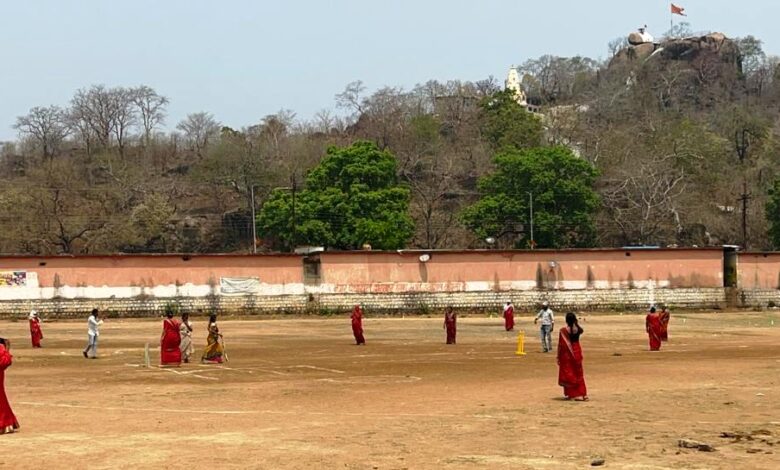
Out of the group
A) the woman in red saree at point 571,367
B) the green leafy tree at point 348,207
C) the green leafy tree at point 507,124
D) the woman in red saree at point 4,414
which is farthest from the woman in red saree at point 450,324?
the green leafy tree at point 507,124

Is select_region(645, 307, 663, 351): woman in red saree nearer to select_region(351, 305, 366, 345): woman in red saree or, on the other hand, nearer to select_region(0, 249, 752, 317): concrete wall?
select_region(351, 305, 366, 345): woman in red saree

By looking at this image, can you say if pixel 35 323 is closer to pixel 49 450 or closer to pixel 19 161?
pixel 49 450

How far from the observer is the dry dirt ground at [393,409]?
12766 millimetres

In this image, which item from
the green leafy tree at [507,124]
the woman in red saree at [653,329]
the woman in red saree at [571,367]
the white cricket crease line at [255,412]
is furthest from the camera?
the green leafy tree at [507,124]

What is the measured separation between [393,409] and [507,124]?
7858 centimetres

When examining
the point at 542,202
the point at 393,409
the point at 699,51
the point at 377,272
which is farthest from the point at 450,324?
the point at 699,51

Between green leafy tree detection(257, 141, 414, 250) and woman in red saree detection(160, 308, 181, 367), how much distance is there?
42454 mm

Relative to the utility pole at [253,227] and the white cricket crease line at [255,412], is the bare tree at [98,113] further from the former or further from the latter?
the white cricket crease line at [255,412]

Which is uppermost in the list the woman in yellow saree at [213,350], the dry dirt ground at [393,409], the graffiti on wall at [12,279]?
the graffiti on wall at [12,279]

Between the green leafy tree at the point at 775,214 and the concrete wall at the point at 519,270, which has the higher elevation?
the green leafy tree at the point at 775,214

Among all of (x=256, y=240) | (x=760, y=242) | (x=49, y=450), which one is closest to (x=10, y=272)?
(x=256, y=240)

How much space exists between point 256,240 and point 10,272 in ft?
98.9

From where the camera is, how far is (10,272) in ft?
165

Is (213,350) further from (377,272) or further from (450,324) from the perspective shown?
(377,272)
